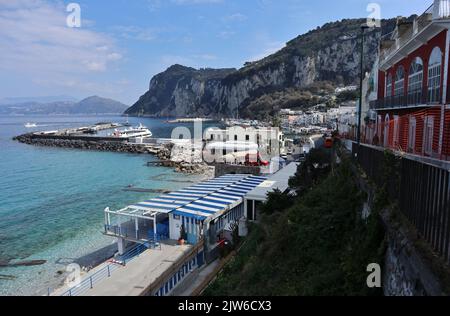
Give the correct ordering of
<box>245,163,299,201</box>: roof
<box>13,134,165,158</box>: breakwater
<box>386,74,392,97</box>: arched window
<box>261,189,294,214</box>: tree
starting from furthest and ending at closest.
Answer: <box>13,134,165,158</box>: breakwater → <box>386,74,392,97</box>: arched window → <box>245,163,299,201</box>: roof → <box>261,189,294,214</box>: tree

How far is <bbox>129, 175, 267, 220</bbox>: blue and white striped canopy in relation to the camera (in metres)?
15.6

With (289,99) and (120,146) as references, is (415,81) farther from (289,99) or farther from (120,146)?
(289,99)

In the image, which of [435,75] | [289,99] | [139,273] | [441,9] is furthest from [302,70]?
[139,273]

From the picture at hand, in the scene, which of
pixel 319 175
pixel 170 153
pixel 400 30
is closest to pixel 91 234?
pixel 319 175

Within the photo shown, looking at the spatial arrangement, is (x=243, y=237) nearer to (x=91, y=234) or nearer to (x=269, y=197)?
(x=269, y=197)

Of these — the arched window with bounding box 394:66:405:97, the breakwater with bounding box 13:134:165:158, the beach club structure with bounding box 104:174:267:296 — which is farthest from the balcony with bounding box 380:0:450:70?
the breakwater with bounding box 13:134:165:158

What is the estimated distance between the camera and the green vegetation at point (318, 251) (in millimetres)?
6820

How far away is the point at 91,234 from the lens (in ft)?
68.8

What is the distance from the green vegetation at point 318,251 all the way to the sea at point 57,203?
34.0ft

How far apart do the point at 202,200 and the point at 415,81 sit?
1188 centimetres

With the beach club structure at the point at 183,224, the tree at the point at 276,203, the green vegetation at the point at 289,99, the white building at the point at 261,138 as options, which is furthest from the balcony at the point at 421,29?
the green vegetation at the point at 289,99

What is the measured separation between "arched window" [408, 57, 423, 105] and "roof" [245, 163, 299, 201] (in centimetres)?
748

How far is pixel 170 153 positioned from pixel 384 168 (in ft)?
164

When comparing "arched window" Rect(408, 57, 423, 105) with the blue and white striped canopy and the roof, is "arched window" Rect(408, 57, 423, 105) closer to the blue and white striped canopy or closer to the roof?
the roof
